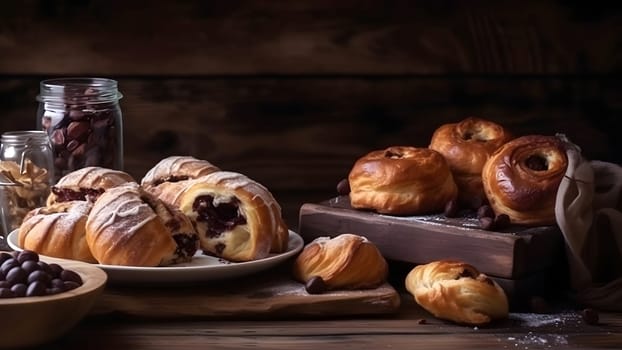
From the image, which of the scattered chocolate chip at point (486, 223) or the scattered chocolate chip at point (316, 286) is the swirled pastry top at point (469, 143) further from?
the scattered chocolate chip at point (316, 286)

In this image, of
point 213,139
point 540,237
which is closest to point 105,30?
point 213,139

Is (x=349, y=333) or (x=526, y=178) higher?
(x=526, y=178)

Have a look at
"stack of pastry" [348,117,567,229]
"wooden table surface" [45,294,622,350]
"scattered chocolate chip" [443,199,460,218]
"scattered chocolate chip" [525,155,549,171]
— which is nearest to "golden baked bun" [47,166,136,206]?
"wooden table surface" [45,294,622,350]

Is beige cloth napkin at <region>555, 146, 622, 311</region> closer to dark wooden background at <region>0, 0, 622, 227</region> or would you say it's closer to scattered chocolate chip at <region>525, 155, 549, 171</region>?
scattered chocolate chip at <region>525, 155, 549, 171</region>

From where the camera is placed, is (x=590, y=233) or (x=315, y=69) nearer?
(x=590, y=233)

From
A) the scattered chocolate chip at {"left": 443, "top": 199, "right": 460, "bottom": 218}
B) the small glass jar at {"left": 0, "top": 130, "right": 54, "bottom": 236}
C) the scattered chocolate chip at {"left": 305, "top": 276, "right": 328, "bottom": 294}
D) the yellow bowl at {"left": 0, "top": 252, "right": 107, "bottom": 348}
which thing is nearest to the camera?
the yellow bowl at {"left": 0, "top": 252, "right": 107, "bottom": 348}

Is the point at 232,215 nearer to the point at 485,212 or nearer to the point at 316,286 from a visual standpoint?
the point at 316,286

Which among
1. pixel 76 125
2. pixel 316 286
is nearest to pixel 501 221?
pixel 316 286
